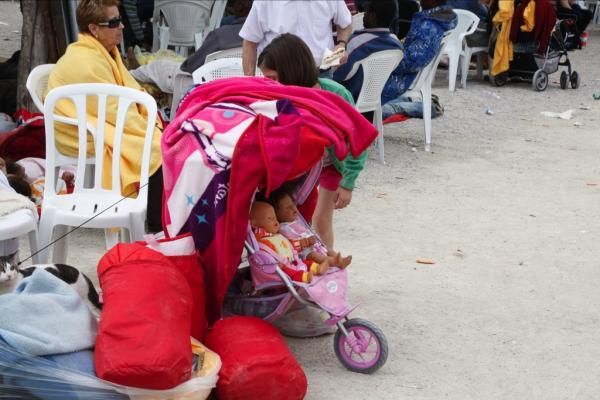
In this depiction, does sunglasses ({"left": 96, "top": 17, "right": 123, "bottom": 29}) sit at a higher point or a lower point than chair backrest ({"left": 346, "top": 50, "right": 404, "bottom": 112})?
higher

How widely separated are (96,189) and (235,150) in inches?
52.4

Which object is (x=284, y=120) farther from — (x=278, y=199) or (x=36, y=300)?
(x=36, y=300)

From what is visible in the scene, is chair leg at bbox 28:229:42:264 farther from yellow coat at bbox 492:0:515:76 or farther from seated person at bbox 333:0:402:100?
yellow coat at bbox 492:0:515:76

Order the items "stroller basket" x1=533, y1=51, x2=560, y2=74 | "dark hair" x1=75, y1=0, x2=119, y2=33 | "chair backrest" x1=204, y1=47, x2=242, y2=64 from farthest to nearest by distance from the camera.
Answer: "stroller basket" x1=533, y1=51, x2=560, y2=74
"chair backrest" x1=204, y1=47, x2=242, y2=64
"dark hair" x1=75, y1=0, x2=119, y2=33

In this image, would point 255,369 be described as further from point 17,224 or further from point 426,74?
point 426,74

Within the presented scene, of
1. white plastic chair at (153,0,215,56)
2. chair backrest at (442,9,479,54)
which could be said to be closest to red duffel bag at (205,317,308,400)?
white plastic chair at (153,0,215,56)

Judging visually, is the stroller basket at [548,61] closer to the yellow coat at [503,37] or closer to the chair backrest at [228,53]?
the yellow coat at [503,37]

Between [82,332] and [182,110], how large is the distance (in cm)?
113

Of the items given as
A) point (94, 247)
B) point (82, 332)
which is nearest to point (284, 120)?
point (82, 332)

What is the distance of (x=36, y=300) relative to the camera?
326cm

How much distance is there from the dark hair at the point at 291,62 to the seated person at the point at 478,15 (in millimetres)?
8085

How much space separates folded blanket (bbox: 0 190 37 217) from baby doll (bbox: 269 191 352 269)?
1.00 meters

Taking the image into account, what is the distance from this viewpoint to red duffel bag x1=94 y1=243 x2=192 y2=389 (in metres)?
3.09

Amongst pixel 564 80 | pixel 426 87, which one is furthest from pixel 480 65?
pixel 426 87
